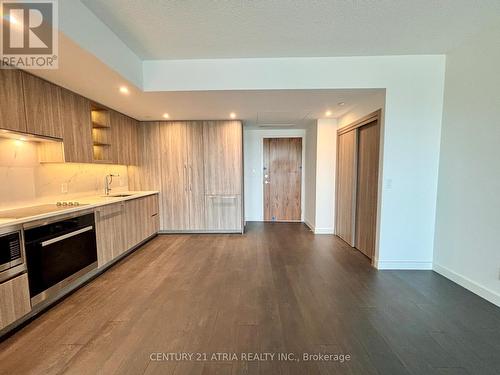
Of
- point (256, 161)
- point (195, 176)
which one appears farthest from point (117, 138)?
point (256, 161)

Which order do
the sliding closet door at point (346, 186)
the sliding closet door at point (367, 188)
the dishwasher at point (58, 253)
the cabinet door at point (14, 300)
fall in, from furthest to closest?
the sliding closet door at point (346, 186), the sliding closet door at point (367, 188), the dishwasher at point (58, 253), the cabinet door at point (14, 300)

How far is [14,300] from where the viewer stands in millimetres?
1719

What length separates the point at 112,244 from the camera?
2.95 metres

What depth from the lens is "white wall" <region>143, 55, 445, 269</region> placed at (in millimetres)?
2633

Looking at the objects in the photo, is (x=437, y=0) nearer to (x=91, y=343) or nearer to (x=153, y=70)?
(x=153, y=70)

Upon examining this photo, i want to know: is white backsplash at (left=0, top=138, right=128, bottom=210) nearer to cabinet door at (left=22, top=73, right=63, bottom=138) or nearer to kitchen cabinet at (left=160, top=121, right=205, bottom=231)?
cabinet door at (left=22, top=73, right=63, bottom=138)

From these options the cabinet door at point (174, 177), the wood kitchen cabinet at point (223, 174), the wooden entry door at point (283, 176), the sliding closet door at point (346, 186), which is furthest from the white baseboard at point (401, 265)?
the cabinet door at point (174, 177)

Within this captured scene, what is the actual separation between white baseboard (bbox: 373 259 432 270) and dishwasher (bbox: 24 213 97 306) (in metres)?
3.72

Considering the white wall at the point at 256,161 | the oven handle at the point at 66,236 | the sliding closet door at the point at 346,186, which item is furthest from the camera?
the white wall at the point at 256,161

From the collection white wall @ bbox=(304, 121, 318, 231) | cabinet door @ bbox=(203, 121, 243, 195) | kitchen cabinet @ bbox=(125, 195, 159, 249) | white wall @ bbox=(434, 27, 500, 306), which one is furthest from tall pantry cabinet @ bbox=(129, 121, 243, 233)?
white wall @ bbox=(434, 27, 500, 306)

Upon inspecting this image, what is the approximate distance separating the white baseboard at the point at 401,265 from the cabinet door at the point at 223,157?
2703mm

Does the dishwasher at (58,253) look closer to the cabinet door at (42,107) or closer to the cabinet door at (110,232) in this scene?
the cabinet door at (110,232)

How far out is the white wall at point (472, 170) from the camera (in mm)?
2076

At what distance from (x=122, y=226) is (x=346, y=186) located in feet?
12.6
